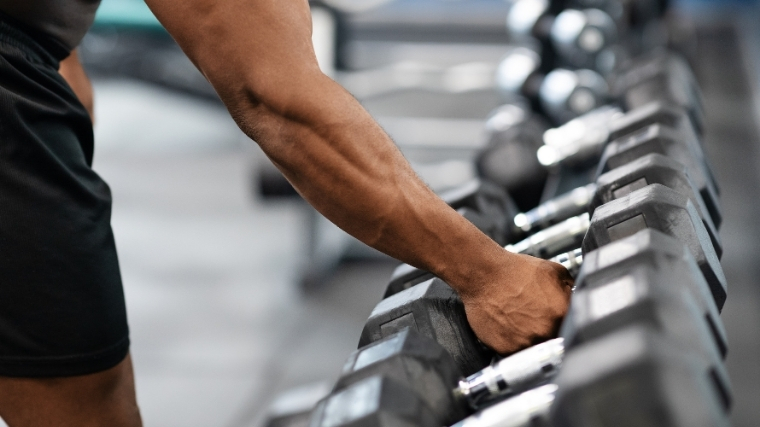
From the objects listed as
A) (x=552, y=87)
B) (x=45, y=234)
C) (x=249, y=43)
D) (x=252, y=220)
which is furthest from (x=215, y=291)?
(x=249, y=43)

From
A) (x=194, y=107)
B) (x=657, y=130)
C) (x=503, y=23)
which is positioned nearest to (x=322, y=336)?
(x=657, y=130)

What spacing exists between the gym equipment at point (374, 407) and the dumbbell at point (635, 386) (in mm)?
136

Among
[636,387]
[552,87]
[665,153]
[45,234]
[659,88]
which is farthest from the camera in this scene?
[552,87]

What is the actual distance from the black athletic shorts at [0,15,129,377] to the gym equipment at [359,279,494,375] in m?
0.34

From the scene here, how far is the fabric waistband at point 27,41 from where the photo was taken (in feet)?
2.92

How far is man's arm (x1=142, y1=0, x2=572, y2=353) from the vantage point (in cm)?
72

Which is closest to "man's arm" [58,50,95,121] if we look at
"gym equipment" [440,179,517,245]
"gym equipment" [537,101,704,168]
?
"gym equipment" [440,179,517,245]

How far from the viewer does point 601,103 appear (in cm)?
234

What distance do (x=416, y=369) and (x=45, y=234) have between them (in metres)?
0.47

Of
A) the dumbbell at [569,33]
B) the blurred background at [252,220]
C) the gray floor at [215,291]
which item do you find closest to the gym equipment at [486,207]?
the blurred background at [252,220]

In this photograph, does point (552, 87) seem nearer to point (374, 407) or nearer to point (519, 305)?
point (519, 305)

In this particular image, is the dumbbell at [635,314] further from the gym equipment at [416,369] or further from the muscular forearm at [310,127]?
the muscular forearm at [310,127]

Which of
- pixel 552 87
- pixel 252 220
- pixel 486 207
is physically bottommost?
pixel 252 220

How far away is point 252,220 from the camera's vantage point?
303 centimetres
